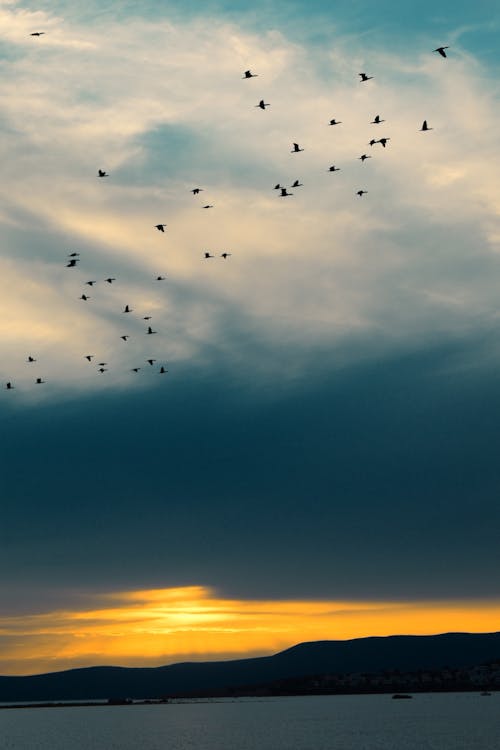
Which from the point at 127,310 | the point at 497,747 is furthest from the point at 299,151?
the point at 497,747

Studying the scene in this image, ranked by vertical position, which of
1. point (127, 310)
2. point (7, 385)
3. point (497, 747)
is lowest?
point (497, 747)

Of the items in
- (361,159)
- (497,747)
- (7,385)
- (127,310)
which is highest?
(361,159)

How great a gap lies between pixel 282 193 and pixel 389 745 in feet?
368

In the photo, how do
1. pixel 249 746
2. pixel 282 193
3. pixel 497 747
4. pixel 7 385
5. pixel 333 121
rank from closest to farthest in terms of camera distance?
pixel 333 121
pixel 282 193
pixel 7 385
pixel 497 747
pixel 249 746

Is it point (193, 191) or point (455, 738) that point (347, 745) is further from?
point (193, 191)

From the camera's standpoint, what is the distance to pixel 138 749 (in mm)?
195000

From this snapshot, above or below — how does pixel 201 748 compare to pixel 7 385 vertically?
below

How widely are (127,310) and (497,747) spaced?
98993 millimetres

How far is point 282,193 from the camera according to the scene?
105 m

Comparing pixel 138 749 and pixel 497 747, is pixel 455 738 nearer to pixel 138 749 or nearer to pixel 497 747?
pixel 497 747

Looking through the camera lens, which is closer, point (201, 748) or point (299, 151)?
point (299, 151)

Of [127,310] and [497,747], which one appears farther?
[497,747]

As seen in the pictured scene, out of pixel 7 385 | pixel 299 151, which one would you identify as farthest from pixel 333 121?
pixel 7 385

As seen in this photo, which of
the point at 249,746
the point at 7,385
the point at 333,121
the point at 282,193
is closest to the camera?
the point at 333,121
